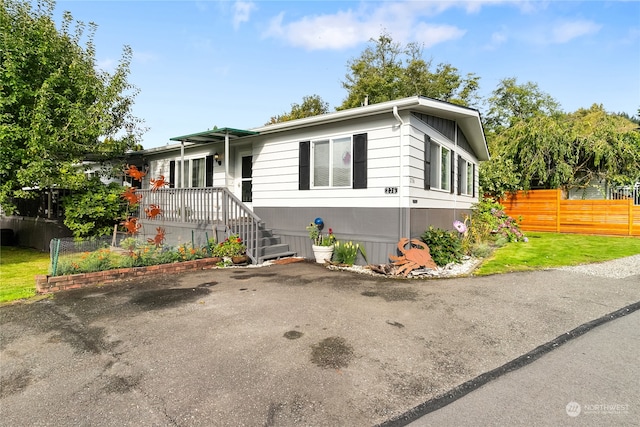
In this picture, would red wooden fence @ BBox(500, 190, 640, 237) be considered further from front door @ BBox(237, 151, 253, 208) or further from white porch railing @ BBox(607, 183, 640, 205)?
front door @ BBox(237, 151, 253, 208)

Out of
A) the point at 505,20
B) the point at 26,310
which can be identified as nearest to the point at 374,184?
the point at 26,310

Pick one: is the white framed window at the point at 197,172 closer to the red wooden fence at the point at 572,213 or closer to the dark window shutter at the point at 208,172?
the dark window shutter at the point at 208,172

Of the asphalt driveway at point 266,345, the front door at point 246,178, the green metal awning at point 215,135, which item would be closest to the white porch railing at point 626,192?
the asphalt driveway at point 266,345

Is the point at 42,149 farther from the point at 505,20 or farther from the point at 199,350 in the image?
the point at 505,20

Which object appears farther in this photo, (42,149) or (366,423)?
(42,149)

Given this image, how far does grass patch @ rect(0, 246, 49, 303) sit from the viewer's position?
5.62 meters

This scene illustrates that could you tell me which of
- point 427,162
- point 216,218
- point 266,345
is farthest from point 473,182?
point 266,345

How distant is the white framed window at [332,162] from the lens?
8.16 m

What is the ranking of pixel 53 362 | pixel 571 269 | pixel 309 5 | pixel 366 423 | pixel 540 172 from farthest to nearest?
pixel 540 172
pixel 309 5
pixel 571 269
pixel 53 362
pixel 366 423

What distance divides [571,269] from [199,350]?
769 centimetres

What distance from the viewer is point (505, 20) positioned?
10.5 metres

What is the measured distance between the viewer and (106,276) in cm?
617

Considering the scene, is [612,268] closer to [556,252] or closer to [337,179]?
[556,252]

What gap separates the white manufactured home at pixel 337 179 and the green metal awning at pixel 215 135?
0.10ft
